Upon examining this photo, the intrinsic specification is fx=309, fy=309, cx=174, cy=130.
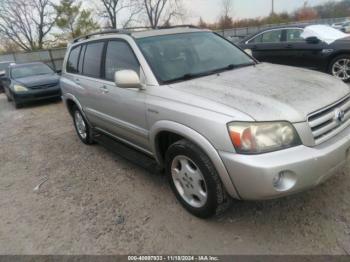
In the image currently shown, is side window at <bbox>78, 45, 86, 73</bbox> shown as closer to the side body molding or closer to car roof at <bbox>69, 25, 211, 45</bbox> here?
car roof at <bbox>69, 25, 211, 45</bbox>

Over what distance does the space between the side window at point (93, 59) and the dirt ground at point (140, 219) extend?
53.2 inches

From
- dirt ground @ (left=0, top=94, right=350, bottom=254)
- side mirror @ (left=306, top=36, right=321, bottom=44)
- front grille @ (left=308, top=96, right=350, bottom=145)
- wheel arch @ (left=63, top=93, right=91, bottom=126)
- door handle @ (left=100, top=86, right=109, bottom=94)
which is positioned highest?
side mirror @ (left=306, top=36, right=321, bottom=44)

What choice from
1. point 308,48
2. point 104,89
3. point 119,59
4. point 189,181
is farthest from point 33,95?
point 189,181

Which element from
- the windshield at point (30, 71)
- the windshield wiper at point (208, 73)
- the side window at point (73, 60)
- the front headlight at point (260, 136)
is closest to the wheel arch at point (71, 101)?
the side window at point (73, 60)

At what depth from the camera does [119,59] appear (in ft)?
12.3

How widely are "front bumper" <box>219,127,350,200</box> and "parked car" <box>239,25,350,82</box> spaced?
5798 millimetres

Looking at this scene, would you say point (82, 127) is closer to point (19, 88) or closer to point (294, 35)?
point (19, 88)

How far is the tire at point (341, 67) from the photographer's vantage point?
727 centimetres

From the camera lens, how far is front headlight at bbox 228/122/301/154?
233 centimetres

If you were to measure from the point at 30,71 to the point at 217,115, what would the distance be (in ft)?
35.2

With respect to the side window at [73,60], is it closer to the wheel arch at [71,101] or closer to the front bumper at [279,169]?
the wheel arch at [71,101]

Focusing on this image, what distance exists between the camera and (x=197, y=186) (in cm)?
287

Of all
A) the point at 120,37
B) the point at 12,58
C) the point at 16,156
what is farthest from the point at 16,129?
the point at 12,58

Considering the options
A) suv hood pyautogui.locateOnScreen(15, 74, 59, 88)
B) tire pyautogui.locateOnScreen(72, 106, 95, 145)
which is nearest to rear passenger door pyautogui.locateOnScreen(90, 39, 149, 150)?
tire pyautogui.locateOnScreen(72, 106, 95, 145)
